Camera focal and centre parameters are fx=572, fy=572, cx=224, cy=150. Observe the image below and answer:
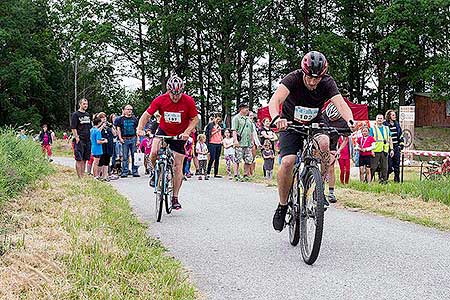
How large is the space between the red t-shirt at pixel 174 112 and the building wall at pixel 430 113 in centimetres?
4575

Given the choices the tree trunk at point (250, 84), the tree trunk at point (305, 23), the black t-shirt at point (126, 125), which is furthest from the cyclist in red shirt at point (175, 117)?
the tree trunk at point (305, 23)

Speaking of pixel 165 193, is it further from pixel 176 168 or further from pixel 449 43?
pixel 449 43

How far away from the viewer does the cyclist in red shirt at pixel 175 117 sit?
8500 mm

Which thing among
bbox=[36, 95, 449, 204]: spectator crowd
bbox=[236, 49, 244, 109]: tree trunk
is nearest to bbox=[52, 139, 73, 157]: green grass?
bbox=[236, 49, 244, 109]: tree trunk

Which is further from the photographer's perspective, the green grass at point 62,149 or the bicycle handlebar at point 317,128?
the green grass at point 62,149

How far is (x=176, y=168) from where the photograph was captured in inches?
347

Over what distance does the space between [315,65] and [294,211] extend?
155 centimetres

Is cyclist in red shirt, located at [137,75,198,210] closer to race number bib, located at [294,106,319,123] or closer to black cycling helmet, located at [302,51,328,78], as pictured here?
race number bib, located at [294,106,319,123]

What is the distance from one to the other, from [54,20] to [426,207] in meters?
60.4

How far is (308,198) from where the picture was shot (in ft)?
18.4

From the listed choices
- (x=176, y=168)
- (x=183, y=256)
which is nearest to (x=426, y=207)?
(x=176, y=168)

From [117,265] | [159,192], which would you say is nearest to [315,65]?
[117,265]

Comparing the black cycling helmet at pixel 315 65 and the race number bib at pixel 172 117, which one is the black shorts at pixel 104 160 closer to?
the race number bib at pixel 172 117

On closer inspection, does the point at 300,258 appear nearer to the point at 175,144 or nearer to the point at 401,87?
the point at 175,144
